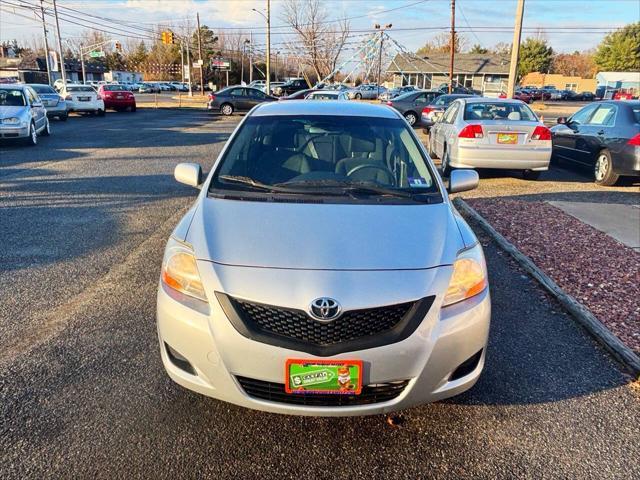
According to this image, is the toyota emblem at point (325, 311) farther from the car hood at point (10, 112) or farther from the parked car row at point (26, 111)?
the car hood at point (10, 112)

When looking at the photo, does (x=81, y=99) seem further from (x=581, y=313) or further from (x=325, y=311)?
(x=325, y=311)

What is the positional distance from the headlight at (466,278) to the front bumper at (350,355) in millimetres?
49

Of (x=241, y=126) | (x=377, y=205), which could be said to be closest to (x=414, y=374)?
(x=377, y=205)

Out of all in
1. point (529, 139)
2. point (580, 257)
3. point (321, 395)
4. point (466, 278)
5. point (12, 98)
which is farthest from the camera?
point (12, 98)

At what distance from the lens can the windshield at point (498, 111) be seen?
9594 mm

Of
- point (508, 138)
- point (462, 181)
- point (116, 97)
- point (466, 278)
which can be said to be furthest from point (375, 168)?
point (116, 97)

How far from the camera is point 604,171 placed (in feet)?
30.8

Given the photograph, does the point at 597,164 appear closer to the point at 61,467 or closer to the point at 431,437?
the point at 431,437

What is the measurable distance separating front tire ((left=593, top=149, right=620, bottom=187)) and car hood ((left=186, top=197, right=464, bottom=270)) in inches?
295

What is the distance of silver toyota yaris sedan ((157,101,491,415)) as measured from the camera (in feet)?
7.61

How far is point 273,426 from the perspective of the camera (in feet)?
8.88

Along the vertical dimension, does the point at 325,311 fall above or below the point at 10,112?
below

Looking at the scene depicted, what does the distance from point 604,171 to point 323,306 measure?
8.95 meters

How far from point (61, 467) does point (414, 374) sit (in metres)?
1.71
